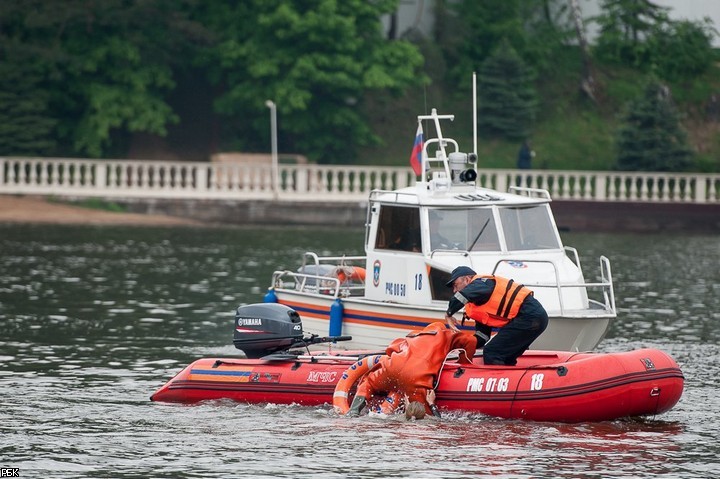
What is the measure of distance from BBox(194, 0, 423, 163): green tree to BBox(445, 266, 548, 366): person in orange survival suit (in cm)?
3262

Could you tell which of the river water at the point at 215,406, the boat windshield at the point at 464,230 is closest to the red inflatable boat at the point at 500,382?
the river water at the point at 215,406

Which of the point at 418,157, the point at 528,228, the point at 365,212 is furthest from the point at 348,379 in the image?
the point at 365,212

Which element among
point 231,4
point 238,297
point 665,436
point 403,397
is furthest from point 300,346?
point 231,4

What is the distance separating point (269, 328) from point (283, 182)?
3020cm

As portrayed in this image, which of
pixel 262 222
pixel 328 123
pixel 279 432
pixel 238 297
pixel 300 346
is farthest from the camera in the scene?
pixel 328 123

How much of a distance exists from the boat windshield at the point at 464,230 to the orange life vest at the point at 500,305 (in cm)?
361

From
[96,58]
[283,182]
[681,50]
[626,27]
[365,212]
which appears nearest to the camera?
[365,212]

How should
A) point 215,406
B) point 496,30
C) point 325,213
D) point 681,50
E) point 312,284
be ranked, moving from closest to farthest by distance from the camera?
point 215,406 < point 312,284 < point 325,213 < point 681,50 < point 496,30

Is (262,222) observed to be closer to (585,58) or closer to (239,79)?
(239,79)

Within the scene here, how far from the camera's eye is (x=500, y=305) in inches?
680

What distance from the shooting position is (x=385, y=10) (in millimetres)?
51125

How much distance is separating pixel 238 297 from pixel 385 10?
23.9 m

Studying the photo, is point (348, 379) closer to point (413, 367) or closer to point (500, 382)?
point (413, 367)

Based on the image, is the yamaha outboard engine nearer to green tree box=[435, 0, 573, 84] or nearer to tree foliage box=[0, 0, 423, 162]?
tree foliage box=[0, 0, 423, 162]
